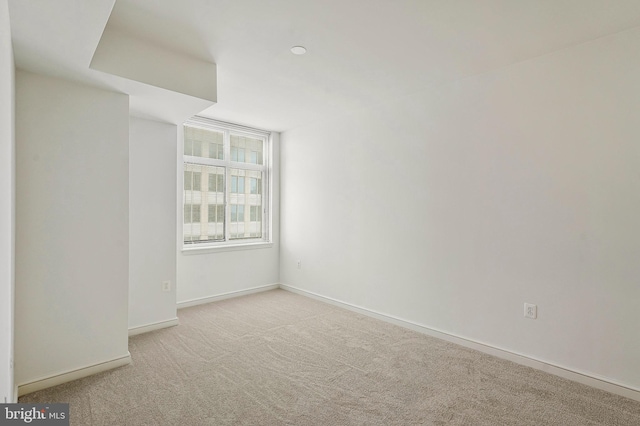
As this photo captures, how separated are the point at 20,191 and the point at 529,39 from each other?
Result: 378 cm

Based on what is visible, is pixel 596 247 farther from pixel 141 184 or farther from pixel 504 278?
pixel 141 184

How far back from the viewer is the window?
4.47 meters

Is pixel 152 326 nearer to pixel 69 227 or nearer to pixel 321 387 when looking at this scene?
pixel 69 227

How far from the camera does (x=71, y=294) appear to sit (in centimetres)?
247

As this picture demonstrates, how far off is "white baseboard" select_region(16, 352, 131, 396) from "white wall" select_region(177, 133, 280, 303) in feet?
5.16

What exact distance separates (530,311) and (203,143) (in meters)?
4.24

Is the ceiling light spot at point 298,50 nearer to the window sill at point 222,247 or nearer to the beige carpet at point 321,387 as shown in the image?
the beige carpet at point 321,387

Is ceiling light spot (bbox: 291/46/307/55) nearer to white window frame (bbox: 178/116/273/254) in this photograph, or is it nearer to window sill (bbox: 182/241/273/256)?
white window frame (bbox: 178/116/273/254)

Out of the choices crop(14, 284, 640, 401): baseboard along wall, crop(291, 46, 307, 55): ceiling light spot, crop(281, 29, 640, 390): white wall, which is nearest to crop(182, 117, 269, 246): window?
crop(14, 284, 640, 401): baseboard along wall

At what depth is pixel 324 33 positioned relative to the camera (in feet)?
7.83

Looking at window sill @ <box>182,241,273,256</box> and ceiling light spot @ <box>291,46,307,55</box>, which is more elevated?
ceiling light spot @ <box>291,46,307,55</box>

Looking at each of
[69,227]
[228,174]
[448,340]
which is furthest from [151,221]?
[448,340]

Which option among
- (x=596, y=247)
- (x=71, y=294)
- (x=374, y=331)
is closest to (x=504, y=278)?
(x=596, y=247)

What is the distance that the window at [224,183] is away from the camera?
4473 millimetres
